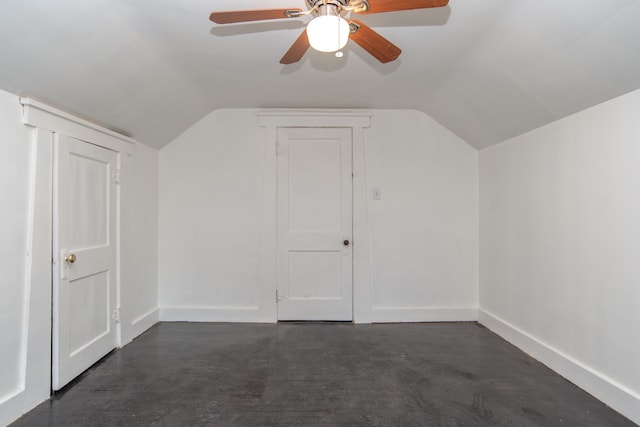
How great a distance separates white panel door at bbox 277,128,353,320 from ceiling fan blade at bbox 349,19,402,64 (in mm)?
1669

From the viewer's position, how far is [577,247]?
2.11 m

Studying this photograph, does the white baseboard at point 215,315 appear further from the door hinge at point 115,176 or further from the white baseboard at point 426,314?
the door hinge at point 115,176

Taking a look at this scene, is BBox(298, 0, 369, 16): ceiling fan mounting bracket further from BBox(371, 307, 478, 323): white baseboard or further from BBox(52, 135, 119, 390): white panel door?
BBox(371, 307, 478, 323): white baseboard

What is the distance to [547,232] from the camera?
7.79 feet

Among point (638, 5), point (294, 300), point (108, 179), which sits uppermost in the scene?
point (638, 5)

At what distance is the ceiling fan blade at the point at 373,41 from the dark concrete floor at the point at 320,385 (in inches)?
77.6

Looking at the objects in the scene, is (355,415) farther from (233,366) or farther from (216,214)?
(216,214)

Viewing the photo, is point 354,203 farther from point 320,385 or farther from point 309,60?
point 320,385

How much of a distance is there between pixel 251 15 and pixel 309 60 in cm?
105

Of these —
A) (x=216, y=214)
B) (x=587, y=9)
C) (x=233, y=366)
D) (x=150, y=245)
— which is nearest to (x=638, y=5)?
(x=587, y=9)

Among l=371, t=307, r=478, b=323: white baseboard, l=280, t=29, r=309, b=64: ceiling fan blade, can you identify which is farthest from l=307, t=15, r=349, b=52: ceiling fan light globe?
l=371, t=307, r=478, b=323: white baseboard

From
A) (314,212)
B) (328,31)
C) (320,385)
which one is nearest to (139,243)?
(314,212)

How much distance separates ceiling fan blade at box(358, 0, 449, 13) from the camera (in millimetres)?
1197

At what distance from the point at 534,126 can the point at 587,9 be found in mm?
1133
